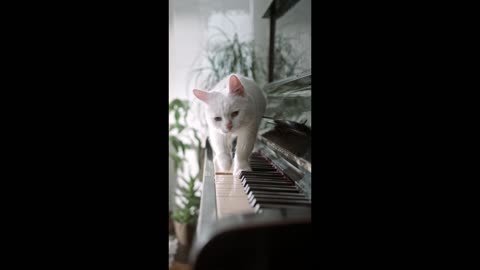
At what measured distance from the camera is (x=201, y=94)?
0.74m

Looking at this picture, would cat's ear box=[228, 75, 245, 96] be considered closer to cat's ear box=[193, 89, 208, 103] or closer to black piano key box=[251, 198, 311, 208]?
cat's ear box=[193, 89, 208, 103]

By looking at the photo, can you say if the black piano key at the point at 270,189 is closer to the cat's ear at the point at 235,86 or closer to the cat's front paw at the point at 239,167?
the cat's front paw at the point at 239,167

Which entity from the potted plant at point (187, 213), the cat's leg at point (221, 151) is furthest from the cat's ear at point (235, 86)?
the potted plant at point (187, 213)

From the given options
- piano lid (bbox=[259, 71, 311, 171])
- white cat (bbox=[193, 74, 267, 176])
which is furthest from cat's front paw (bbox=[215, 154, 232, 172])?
piano lid (bbox=[259, 71, 311, 171])

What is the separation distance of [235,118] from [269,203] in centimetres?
31

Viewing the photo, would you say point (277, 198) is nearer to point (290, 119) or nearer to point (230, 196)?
point (230, 196)

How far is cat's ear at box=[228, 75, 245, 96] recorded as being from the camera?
82 cm

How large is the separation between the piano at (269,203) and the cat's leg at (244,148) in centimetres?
2

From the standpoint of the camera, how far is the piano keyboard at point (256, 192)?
2.05ft

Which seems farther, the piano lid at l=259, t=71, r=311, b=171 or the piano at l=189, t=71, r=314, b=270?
the piano lid at l=259, t=71, r=311, b=171

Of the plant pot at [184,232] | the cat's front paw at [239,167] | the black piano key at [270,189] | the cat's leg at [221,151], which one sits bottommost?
the plant pot at [184,232]
